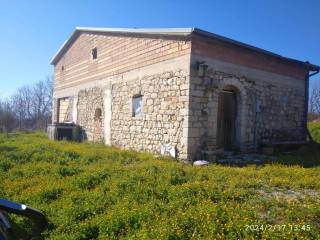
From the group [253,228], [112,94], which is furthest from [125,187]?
[112,94]

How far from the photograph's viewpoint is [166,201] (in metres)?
4.71

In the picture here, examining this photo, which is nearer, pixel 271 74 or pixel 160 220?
pixel 160 220

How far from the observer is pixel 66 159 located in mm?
8523

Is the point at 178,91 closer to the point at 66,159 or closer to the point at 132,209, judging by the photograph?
the point at 66,159

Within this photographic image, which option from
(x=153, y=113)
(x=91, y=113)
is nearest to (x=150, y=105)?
(x=153, y=113)

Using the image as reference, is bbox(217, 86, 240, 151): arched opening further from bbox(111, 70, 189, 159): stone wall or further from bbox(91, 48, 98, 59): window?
bbox(91, 48, 98, 59): window

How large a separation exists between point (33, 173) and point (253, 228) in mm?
5529

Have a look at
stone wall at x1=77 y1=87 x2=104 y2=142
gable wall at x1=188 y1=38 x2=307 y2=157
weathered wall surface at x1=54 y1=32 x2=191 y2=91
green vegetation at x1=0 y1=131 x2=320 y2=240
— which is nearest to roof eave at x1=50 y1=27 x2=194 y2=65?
weathered wall surface at x1=54 y1=32 x2=191 y2=91

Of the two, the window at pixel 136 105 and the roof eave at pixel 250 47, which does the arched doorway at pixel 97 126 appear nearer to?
the window at pixel 136 105

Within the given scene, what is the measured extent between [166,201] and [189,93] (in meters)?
4.21

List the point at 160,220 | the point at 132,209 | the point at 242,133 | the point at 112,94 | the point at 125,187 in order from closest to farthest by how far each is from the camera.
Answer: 1. the point at 160,220
2. the point at 132,209
3. the point at 125,187
4. the point at 242,133
5. the point at 112,94

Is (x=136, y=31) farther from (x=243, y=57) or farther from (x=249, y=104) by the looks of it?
(x=249, y=104)

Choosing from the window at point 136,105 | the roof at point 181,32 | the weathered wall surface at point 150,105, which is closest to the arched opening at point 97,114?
the weathered wall surface at point 150,105

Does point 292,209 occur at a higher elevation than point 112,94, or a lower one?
lower
